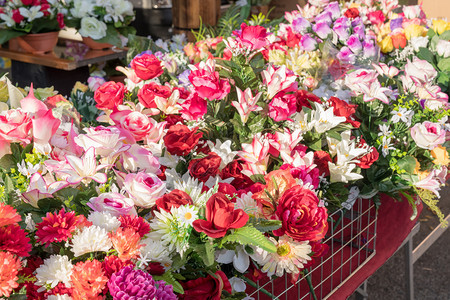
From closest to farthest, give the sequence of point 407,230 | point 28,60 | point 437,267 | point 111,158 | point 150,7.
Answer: point 111,158 → point 407,230 → point 437,267 → point 28,60 → point 150,7

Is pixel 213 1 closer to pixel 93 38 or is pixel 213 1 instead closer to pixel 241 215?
pixel 93 38

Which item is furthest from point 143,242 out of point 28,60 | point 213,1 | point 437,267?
point 213,1

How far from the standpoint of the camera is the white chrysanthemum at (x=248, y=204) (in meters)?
0.96

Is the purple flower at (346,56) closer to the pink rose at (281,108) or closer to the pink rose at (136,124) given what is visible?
the pink rose at (281,108)

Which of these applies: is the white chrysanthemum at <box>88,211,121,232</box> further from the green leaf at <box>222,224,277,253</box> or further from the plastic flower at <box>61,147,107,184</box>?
the green leaf at <box>222,224,277,253</box>

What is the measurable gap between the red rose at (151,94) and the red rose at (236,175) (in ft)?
0.94

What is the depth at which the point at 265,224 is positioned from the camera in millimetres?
916

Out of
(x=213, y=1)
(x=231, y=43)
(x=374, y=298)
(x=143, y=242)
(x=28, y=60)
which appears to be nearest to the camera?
(x=143, y=242)

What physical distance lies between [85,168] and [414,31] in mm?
1748

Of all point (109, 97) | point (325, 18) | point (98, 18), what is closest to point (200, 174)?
point (109, 97)

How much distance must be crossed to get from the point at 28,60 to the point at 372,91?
2865 mm

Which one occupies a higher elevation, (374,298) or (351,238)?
(351,238)

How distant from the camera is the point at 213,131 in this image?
Result: 1.31 m

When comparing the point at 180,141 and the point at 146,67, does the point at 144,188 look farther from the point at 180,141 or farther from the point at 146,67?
the point at 146,67
